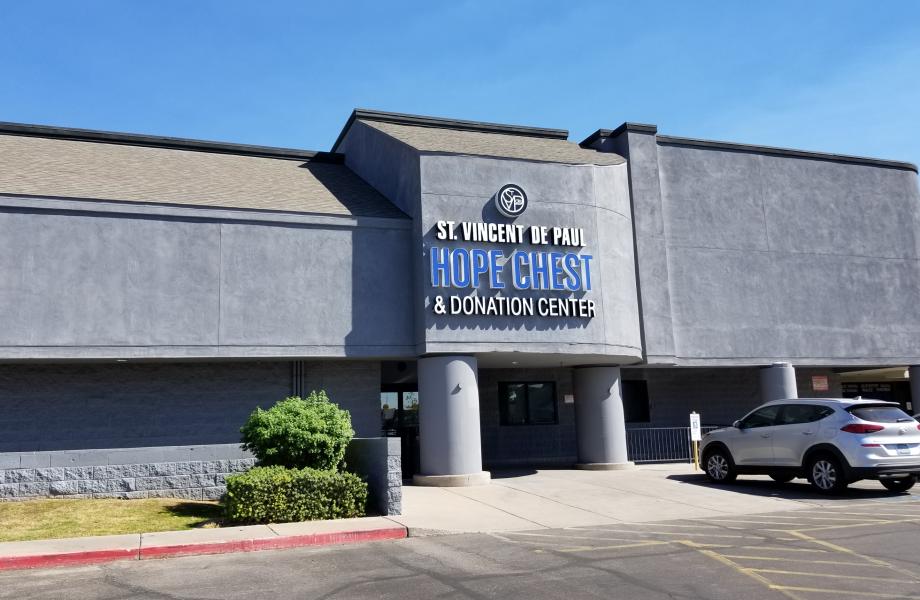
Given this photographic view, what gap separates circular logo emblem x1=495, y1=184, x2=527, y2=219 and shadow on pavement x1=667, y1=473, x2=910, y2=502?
7.68m

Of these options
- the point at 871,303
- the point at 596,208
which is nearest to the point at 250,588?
the point at 596,208

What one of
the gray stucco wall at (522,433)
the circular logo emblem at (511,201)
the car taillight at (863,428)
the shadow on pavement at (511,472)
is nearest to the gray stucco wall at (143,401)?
the shadow on pavement at (511,472)

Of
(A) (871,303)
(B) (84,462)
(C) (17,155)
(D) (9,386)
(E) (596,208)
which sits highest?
(C) (17,155)

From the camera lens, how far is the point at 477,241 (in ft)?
63.7

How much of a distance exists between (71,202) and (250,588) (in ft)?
39.2

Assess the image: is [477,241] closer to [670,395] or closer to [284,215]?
[284,215]

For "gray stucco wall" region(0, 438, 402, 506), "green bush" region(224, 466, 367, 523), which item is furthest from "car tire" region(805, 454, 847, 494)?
"green bush" region(224, 466, 367, 523)

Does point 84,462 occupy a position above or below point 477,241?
below

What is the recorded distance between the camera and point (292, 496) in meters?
13.4

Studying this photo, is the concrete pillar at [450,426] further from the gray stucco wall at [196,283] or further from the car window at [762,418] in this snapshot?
the car window at [762,418]

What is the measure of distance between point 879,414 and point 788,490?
2.60 m

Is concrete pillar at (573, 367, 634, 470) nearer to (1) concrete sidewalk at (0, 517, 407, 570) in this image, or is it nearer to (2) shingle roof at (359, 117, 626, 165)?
(2) shingle roof at (359, 117, 626, 165)

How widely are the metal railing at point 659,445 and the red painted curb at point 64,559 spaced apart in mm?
16826

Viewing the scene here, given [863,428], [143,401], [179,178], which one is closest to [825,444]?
[863,428]
